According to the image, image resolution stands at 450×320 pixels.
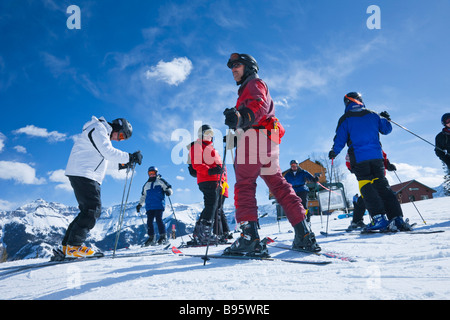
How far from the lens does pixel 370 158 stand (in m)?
4.45

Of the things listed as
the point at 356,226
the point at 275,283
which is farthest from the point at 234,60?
the point at 356,226

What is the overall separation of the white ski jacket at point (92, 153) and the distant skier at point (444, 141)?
22.8 ft

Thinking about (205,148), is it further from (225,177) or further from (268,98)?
(268,98)

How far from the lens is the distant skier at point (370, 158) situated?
433 cm

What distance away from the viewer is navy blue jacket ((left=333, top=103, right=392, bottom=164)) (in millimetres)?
4484

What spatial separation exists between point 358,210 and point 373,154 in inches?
102

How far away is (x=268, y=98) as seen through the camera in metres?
3.04

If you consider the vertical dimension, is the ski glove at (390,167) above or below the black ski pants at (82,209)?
above

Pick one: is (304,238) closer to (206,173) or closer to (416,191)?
(206,173)

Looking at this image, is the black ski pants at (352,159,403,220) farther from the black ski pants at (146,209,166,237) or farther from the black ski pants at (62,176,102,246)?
the black ski pants at (146,209,166,237)

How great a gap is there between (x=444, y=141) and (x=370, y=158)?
Result: 2.90 metres

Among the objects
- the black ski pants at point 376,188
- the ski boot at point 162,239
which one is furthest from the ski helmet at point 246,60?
the ski boot at point 162,239

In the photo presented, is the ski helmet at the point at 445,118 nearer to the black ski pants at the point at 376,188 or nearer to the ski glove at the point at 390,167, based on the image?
the ski glove at the point at 390,167
